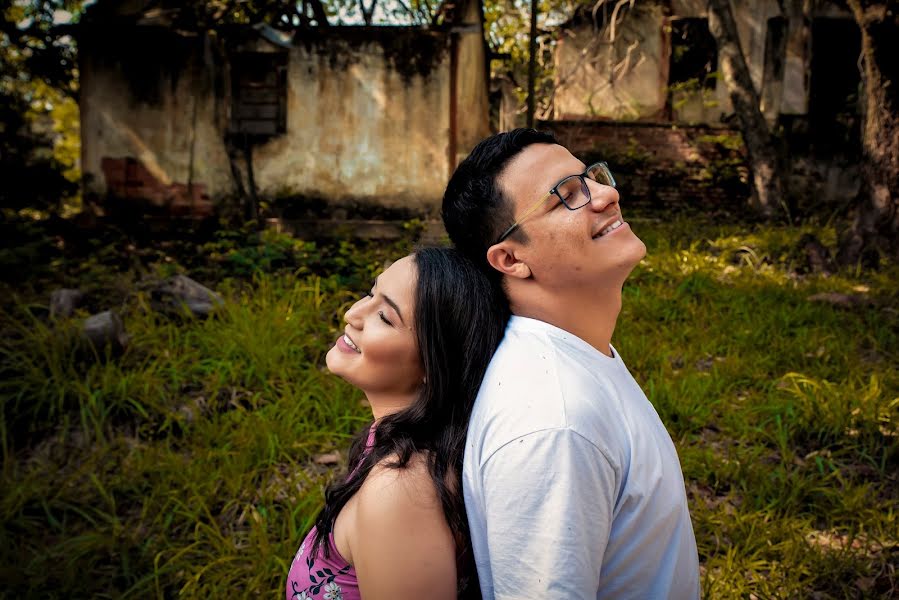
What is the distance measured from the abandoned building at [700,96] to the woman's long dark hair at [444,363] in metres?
9.16

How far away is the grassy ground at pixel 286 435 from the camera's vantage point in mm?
2793

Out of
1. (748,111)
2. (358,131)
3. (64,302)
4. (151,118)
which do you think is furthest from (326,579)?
(748,111)

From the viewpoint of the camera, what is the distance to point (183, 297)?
4801 mm

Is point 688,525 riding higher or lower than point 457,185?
lower

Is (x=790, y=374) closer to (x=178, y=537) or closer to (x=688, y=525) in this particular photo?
(x=688, y=525)

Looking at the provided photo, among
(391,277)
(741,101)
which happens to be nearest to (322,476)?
(391,277)

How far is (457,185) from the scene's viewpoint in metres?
1.51

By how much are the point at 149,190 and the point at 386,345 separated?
26.4 ft

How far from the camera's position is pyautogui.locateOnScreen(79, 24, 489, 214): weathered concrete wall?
27.9 ft

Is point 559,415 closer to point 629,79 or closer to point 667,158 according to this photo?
point 667,158

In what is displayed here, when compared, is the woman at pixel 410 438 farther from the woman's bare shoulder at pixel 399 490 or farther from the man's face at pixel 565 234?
the man's face at pixel 565 234

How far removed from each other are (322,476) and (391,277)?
82.5 inches

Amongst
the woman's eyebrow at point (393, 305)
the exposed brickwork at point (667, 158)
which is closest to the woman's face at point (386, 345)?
the woman's eyebrow at point (393, 305)

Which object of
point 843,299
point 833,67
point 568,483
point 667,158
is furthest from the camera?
point 833,67
